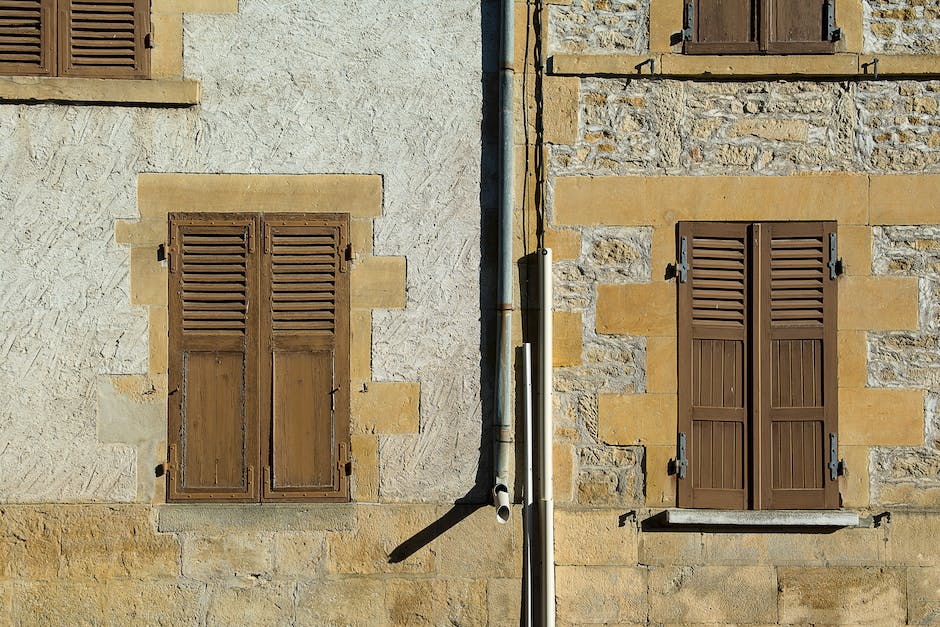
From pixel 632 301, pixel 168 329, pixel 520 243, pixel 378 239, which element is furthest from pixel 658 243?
pixel 168 329

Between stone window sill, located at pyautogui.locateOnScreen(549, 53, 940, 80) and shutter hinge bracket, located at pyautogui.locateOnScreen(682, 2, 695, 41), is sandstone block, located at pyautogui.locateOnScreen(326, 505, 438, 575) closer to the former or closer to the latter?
stone window sill, located at pyautogui.locateOnScreen(549, 53, 940, 80)

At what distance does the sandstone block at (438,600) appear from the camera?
5148 millimetres

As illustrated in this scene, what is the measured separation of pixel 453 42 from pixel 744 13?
1.61 meters

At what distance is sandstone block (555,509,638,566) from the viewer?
5172mm

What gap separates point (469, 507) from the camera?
204 inches

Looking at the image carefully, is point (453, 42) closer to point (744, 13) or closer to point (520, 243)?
point (520, 243)

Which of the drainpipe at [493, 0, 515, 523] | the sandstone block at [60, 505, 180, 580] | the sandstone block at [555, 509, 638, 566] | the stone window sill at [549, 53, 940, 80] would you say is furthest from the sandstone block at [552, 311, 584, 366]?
the sandstone block at [60, 505, 180, 580]

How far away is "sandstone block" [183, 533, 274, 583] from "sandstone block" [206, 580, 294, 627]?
0.28 ft

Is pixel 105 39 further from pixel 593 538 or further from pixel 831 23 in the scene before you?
pixel 831 23

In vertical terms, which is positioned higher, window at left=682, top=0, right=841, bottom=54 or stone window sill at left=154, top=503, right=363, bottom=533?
window at left=682, top=0, right=841, bottom=54

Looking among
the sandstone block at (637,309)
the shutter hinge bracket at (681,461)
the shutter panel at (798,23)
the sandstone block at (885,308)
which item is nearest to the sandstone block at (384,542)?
the shutter hinge bracket at (681,461)

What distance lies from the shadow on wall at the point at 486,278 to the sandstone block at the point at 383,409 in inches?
15.9

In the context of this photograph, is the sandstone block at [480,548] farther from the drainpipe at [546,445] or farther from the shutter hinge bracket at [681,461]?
the shutter hinge bracket at [681,461]

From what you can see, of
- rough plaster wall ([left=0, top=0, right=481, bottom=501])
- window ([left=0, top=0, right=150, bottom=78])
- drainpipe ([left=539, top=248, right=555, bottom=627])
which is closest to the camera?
drainpipe ([left=539, top=248, right=555, bottom=627])
